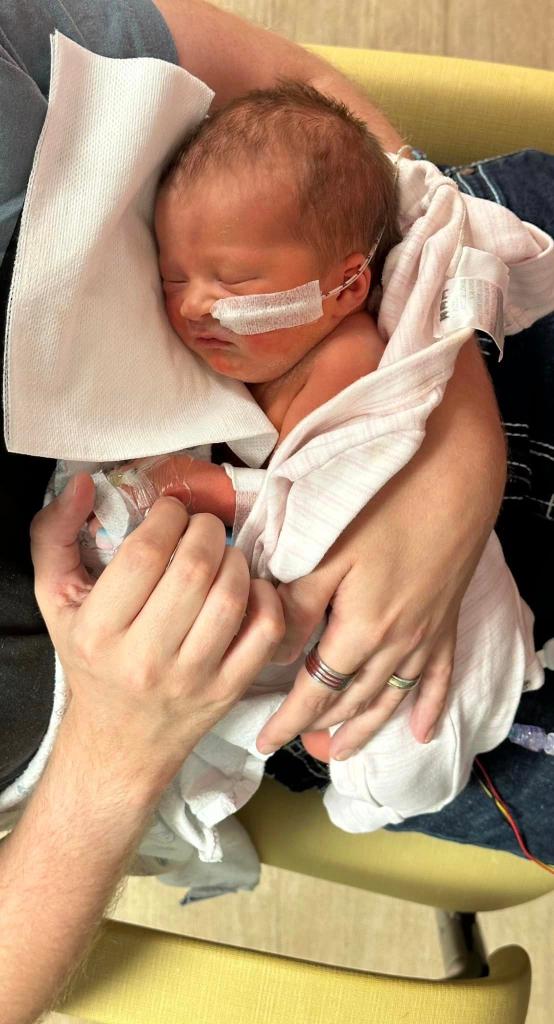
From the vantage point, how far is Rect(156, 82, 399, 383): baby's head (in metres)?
0.78

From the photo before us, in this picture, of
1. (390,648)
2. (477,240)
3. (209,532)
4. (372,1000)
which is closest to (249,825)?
(372,1000)

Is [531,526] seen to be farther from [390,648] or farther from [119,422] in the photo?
[119,422]

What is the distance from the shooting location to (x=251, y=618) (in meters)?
0.74

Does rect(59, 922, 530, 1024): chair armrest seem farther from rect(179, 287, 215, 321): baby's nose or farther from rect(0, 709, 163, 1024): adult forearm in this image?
rect(179, 287, 215, 321): baby's nose

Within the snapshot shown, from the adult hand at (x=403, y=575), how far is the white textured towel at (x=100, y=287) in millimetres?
154

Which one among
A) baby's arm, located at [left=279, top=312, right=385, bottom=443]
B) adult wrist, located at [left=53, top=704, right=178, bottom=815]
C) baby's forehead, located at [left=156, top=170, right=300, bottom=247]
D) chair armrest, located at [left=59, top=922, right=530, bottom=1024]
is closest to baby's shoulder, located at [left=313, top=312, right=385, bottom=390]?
baby's arm, located at [left=279, top=312, right=385, bottom=443]

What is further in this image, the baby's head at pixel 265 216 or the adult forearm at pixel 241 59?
the adult forearm at pixel 241 59

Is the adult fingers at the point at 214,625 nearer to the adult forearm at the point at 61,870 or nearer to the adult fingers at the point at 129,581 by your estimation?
the adult fingers at the point at 129,581

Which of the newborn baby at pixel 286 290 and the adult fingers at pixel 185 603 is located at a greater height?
the newborn baby at pixel 286 290

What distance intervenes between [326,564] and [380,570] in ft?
0.17

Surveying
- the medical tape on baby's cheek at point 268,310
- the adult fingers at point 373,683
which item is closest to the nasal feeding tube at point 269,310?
the medical tape on baby's cheek at point 268,310

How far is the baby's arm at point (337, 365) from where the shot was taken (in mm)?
811

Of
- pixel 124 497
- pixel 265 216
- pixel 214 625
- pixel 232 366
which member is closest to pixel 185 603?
pixel 214 625

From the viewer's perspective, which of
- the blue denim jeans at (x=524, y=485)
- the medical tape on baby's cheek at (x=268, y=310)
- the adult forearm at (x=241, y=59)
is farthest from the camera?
the blue denim jeans at (x=524, y=485)
